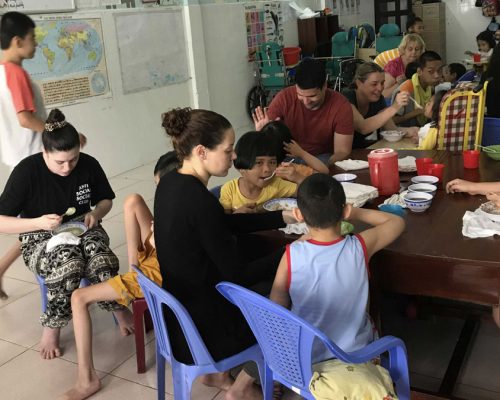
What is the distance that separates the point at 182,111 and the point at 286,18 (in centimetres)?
666

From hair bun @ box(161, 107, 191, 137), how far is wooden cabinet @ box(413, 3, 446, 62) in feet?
31.2

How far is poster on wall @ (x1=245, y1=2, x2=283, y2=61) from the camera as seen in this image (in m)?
7.17

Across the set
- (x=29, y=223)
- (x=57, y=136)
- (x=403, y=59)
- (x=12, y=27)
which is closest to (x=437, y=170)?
(x=57, y=136)

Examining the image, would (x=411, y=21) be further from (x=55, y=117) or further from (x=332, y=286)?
(x=332, y=286)

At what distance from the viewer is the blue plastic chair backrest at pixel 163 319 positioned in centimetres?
150

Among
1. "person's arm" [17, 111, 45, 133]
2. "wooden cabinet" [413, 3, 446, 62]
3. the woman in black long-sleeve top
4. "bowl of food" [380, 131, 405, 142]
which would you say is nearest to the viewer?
the woman in black long-sleeve top

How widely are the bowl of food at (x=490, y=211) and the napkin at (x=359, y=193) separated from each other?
1.24 feet

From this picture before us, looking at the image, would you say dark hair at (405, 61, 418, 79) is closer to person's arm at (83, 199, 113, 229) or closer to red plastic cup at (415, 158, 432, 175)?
red plastic cup at (415, 158, 432, 175)

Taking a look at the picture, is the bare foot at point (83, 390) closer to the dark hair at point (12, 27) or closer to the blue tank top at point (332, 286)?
the blue tank top at point (332, 286)

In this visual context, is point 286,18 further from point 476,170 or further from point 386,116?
point 476,170

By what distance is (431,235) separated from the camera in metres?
1.67

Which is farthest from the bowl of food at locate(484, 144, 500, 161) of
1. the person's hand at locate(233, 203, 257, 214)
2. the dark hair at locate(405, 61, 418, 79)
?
the dark hair at locate(405, 61, 418, 79)

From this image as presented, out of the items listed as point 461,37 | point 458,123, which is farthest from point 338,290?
point 461,37

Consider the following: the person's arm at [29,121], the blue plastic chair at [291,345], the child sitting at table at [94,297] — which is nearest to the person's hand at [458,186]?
the blue plastic chair at [291,345]
